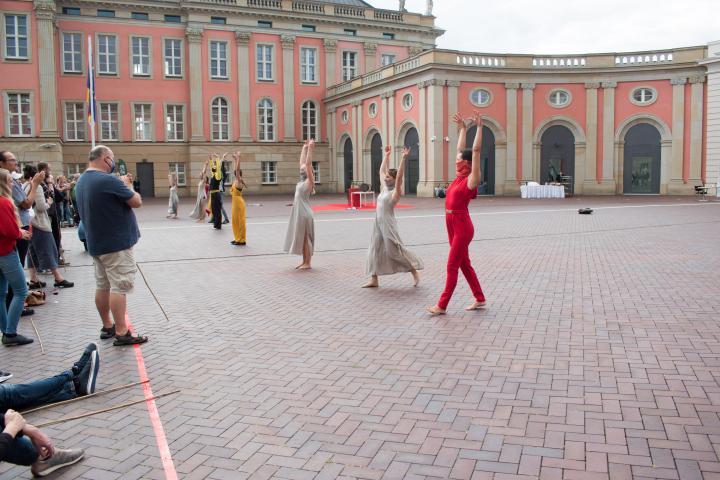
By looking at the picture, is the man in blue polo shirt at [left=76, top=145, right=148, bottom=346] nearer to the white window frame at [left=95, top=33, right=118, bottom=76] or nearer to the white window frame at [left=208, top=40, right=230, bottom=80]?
the white window frame at [left=95, top=33, right=118, bottom=76]

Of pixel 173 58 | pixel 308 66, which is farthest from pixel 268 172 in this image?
pixel 173 58

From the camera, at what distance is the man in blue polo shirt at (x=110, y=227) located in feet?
21.1

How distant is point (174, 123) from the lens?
46.1 m

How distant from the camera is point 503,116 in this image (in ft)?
124

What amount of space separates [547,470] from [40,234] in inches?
351

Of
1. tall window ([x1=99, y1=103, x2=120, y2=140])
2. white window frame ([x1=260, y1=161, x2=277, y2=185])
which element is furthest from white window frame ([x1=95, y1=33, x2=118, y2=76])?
white window frame ([x1=260, y1=161, x2=277, y2=185])

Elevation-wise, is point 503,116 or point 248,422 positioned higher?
point 503,116

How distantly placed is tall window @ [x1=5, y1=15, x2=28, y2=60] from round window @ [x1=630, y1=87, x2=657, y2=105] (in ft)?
119

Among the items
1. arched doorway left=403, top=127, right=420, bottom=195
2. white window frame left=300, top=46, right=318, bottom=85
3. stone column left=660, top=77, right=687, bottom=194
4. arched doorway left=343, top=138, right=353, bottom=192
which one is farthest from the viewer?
white window frame left=300, top=46, right=318, bottom=85

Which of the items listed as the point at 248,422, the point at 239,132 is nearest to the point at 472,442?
the point at 248,422

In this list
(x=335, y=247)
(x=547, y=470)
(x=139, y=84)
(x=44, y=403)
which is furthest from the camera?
(x=139, y=84)

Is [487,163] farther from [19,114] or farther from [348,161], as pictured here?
[19,114]

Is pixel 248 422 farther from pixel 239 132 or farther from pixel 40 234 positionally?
pixel 239 132

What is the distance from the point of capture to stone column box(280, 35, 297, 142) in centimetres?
4773
